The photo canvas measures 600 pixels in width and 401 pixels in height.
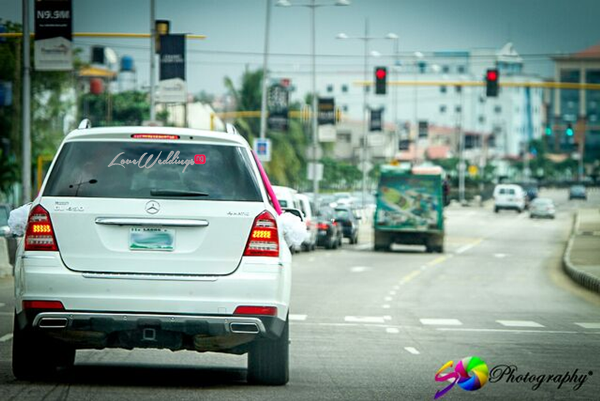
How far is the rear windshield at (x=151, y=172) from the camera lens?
31.6ft

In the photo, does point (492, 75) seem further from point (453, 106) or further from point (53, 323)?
point (453, 106)

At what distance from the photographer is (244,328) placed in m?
9.55

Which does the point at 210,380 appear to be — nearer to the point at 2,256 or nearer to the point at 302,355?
the point at 302,355

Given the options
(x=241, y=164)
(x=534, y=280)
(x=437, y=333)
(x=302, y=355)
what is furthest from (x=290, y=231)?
(x=534, y=280)

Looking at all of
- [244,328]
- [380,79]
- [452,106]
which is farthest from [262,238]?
[452,106]

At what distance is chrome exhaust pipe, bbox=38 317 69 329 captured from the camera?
9469 millimetres

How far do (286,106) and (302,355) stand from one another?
4175cm

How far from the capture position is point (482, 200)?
11869 cm

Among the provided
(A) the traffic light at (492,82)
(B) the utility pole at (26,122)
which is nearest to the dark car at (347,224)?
(A) the traffic light at (492,82)

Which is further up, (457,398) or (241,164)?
(241,164)

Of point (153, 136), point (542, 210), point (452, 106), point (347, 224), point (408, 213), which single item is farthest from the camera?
point (452, 106)

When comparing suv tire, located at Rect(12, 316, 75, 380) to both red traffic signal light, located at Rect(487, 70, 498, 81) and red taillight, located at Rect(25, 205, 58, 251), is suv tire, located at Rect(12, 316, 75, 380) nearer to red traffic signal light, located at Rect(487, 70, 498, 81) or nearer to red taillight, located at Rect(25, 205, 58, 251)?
red taillight, located at Rect(25, 205, 58, 251)

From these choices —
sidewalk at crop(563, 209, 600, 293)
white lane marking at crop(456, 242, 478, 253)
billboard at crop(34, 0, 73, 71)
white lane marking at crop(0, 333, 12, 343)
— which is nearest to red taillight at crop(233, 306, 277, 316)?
white lane marking at crop(0, 333, 12, 343)

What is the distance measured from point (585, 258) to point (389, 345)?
23.1 m
